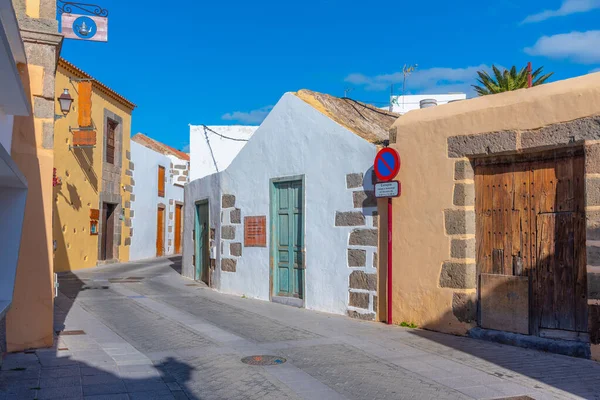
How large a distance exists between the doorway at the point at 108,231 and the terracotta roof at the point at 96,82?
152 inches

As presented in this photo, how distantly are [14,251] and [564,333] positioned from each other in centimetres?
576

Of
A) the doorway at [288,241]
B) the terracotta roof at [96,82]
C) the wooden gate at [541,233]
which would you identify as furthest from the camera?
the terracotta roof at [96,82]

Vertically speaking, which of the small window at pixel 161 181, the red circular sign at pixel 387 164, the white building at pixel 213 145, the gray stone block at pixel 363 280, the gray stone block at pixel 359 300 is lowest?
the gray stone block at pixel 359 300

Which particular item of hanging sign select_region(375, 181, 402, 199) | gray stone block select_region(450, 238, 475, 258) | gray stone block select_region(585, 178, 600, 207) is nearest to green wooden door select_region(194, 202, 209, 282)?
hanging sign select_region(375, 181, 402, 199)

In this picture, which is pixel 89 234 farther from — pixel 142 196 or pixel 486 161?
pixel 486 161

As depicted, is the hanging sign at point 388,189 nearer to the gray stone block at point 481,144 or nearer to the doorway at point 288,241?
the gray stone block at point 481,144

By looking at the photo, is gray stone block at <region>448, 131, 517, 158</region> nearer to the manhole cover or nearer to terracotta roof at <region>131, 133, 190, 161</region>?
the manhole cover

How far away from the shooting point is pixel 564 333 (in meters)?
6.47

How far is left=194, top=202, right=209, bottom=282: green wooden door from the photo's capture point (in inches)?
561

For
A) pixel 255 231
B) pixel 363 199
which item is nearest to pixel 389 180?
pixel 363 199

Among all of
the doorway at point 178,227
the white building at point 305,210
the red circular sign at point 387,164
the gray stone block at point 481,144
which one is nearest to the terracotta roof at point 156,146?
the doorway at point 178,227

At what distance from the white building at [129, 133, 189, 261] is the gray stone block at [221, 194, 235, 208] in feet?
37.0

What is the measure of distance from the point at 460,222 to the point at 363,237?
1805 millimetres

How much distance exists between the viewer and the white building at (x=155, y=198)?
22.9 m
